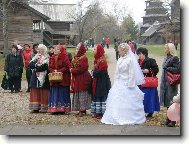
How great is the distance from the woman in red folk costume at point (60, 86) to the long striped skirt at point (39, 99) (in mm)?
313

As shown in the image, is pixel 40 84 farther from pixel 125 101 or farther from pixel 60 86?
pixel 125 101

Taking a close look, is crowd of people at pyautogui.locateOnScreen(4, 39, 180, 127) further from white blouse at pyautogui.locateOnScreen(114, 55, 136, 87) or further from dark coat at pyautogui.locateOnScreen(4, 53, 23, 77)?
dark coat at pyautogui.locateOnScreen(4, 53, 23, 77)

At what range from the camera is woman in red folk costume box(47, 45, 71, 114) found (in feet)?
32.8

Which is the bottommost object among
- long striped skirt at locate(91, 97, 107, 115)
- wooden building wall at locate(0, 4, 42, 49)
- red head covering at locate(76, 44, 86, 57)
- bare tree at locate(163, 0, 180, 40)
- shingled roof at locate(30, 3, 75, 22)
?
long striped skirt at locate(91, 97, 107, 115)

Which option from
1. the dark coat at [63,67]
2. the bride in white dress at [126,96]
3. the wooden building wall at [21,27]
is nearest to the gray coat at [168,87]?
the bride in white dress at [126,96]

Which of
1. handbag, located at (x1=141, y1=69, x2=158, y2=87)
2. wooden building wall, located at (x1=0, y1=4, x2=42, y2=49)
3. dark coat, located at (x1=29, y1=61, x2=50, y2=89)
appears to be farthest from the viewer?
wooden building wall, located at (x1=0, y1=4, x2=42, y2=49)

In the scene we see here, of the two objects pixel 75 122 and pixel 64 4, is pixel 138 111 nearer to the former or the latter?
pixel 75 122

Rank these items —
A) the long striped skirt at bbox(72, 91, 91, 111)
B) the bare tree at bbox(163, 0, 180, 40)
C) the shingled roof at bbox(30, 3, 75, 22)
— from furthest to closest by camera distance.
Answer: the shingled roof at bbox(30, 3, 75, 22)
the bare tree at bbox(163, 0, 180, 40)
the long striped skirt at bbox(72, 91, 91, 111)

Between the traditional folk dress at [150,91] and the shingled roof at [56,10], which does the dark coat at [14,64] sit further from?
the shingled roof at [56,10]

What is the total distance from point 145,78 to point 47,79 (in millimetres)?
2577

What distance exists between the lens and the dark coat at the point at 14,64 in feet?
48.5

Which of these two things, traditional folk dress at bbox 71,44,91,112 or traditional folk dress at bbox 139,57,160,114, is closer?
traditional folk dress at bbox 139,57,160,114

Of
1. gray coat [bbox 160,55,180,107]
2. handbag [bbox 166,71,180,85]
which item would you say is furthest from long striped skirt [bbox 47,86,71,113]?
handbag [bbox 166,71,180,85]

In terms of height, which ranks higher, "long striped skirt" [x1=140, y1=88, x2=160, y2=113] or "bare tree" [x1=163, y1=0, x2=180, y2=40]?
"bare tree" [x1=163, y1=0, x2=180, y2=40]
